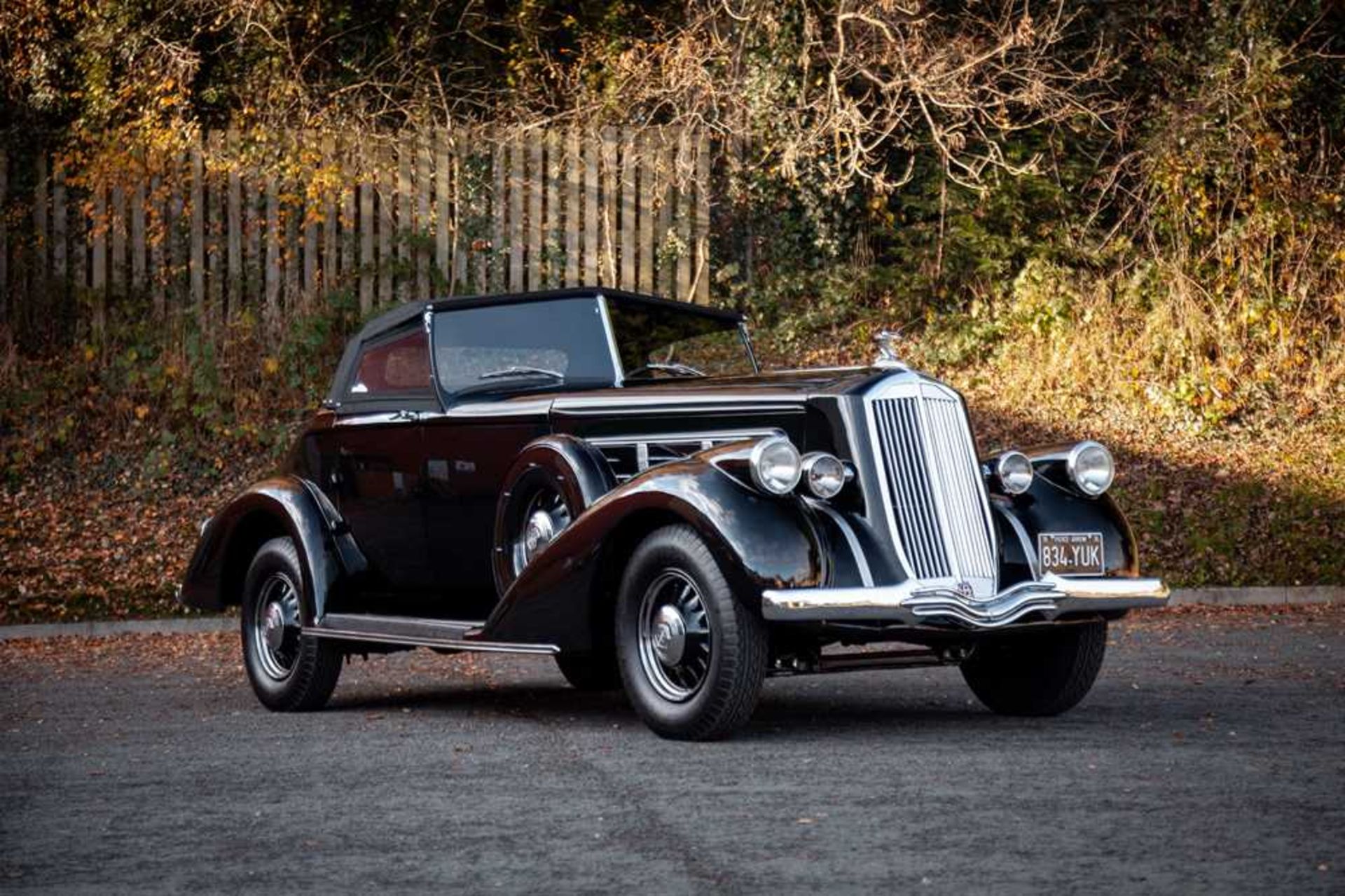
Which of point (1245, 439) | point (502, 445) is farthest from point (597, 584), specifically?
point (1245, 439)

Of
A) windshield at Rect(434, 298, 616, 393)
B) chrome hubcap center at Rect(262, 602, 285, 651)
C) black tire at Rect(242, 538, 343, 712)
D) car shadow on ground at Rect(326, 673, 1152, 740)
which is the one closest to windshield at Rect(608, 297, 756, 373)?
windshield at Rect(434, 298, 616, 393)

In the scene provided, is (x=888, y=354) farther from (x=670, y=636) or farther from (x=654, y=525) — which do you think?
(x=670, y=636)

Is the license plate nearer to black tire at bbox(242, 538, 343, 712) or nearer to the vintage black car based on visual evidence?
the vintage black car

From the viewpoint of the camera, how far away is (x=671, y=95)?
63.5 feet

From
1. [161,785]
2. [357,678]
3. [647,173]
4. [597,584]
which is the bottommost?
[357,678]

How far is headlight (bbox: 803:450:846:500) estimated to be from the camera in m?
7.31

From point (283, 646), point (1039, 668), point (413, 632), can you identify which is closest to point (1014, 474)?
point (1039, 668)

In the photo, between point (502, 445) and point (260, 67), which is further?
point (260, 67)

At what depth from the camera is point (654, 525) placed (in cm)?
761

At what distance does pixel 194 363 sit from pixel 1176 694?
1212cm

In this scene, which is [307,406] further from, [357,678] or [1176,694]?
[1176,694]

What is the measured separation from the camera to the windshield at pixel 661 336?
9.18 metres

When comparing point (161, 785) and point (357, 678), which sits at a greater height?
point (161, 785)

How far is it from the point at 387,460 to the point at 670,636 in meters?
2.59
